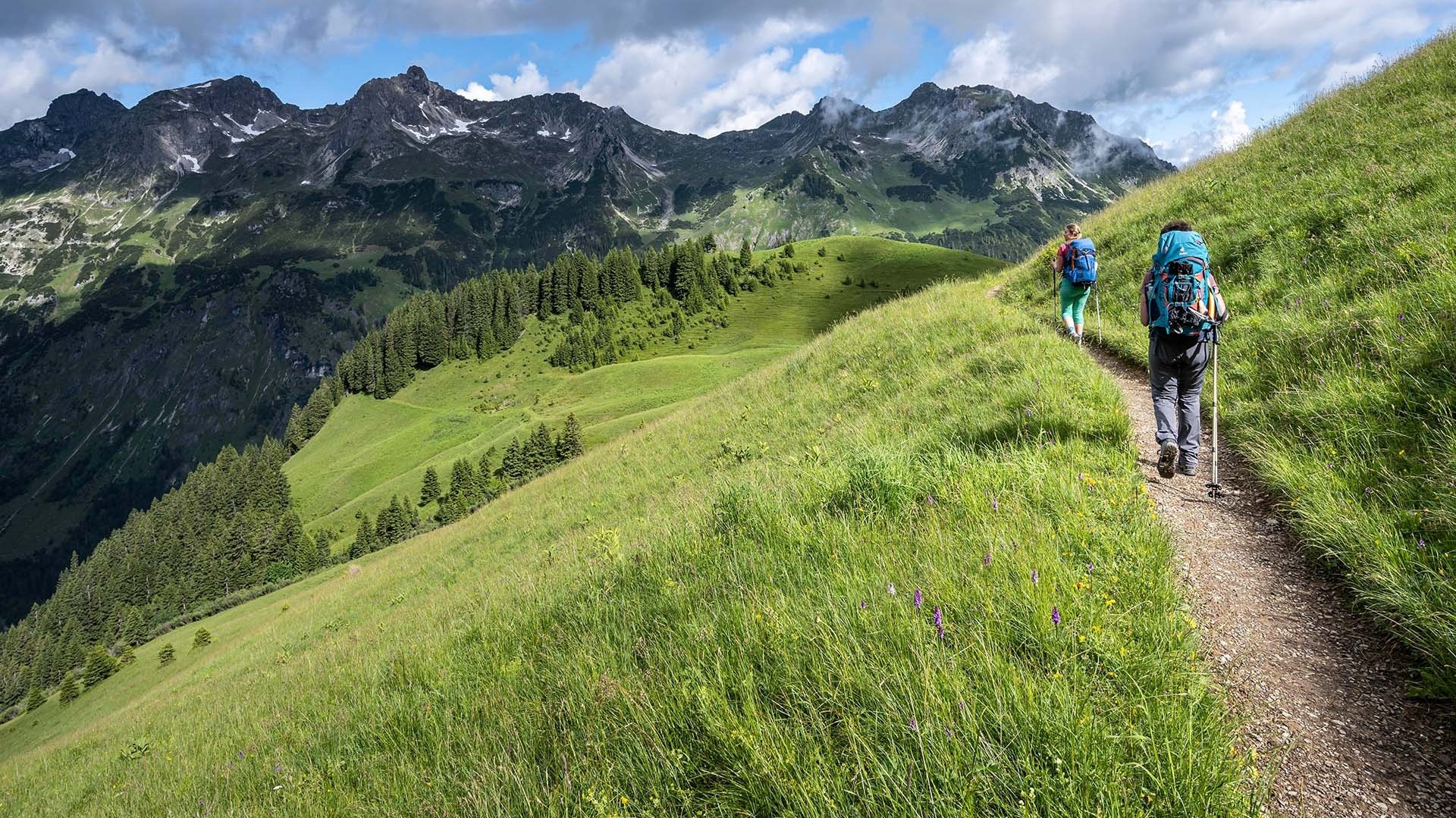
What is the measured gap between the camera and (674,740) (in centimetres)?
317

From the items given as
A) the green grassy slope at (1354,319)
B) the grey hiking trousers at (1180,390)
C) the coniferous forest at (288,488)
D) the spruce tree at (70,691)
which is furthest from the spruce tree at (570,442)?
the grey hiking trousers at (1180,390)

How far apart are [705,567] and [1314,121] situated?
22.1m

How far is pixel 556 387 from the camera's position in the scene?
356ft

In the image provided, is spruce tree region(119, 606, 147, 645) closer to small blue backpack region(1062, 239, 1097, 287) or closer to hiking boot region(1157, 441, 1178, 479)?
small blue backpack region(1062, 239, 1097, 287)

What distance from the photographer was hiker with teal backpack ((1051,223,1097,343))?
45.0 feet

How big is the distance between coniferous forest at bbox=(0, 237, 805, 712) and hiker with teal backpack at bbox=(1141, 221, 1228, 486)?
211 ft

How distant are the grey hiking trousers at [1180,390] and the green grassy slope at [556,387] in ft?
189

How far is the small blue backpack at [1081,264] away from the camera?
1368 centimetres

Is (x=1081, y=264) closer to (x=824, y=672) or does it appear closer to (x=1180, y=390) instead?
(x=1180, y=390)

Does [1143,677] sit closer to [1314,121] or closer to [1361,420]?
[1361,420]

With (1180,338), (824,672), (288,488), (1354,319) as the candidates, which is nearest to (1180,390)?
(1180,338)

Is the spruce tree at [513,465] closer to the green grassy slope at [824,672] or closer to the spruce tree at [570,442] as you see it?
the spruce tree at [570,442]

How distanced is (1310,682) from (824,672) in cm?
291

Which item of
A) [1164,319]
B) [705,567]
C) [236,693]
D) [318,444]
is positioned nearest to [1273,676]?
[705,567]
